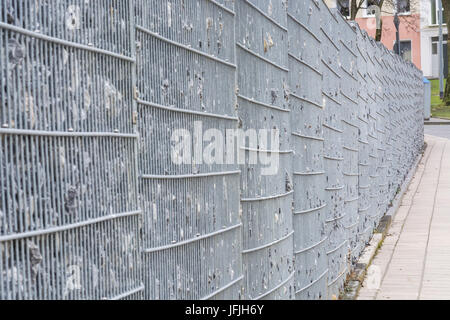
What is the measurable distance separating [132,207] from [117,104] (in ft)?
1.24

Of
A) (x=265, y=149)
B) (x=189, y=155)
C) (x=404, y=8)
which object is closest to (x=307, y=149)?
(x=265, y=149)

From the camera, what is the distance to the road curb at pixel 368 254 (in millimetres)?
7600

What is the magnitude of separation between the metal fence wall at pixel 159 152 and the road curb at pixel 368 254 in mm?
703

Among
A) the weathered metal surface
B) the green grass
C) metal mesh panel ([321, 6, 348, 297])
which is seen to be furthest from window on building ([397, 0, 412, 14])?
the weathered metal surface

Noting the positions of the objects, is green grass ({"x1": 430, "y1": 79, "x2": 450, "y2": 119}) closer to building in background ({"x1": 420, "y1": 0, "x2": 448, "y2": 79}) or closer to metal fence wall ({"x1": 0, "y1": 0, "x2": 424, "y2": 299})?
building in background ({"x1": 420, "y1": 0, "x2": 448, "y2": 79})

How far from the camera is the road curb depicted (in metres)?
7.60

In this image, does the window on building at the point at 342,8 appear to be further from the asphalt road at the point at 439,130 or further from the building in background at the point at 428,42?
the building in background at the point at 428,42

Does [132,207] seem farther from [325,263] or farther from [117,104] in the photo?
[325,263]

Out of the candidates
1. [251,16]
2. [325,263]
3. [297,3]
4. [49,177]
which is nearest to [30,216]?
[49,177]

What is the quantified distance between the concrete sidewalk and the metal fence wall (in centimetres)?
108

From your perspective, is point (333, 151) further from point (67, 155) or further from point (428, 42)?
point (428, 42)

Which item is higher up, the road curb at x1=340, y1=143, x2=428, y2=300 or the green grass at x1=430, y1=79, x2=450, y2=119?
the green grass at x1=430, y1=79, x2=450, y2=119

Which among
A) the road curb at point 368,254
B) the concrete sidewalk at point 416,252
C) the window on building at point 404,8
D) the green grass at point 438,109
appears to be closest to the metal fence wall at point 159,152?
the road curb at point 368,254

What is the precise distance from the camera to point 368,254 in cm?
927
